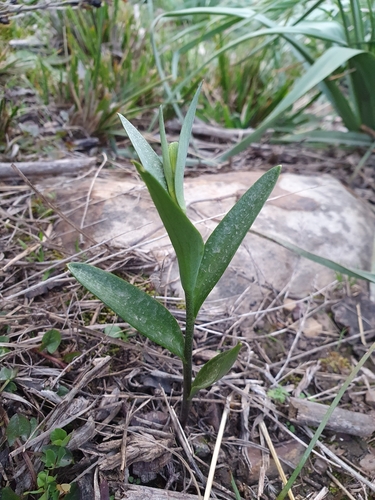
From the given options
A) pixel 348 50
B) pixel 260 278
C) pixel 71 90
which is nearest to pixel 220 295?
pixel 260 278

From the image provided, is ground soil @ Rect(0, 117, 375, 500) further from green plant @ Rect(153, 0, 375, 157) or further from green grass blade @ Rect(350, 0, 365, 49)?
green grass blade @ Rect(350, 0, 365, 49)

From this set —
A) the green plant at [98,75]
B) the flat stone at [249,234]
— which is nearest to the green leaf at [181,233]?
the flat stone at [249,234]

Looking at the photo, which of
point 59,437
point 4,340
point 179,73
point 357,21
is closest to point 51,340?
point 4,340

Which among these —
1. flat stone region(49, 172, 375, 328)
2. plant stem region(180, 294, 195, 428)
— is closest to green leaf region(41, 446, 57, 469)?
plant stem region(180, 294, 195, 428)

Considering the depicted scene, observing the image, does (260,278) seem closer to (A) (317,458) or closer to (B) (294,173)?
(A) (317,458)

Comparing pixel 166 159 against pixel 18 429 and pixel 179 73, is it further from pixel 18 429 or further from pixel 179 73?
pixel 179 73
